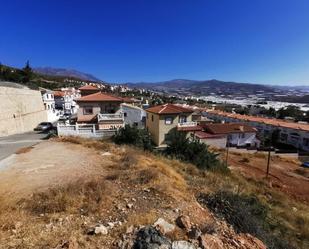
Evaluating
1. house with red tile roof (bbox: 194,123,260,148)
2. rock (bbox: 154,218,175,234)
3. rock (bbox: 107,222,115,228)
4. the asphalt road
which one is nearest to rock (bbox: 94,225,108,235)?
rock (bbox: 107,222,115,228)

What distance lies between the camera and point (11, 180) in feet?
29.0

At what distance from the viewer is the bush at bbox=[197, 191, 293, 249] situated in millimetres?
6085

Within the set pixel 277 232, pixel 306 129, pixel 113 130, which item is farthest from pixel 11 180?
pixel 306 129

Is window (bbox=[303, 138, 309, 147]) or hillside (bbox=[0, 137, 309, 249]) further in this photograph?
window (bbox=[303, 138, 309, 147])

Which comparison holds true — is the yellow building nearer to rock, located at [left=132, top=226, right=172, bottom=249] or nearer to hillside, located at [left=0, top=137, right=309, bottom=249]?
hillside, located at [left=0, top=137, right=309, bottom=249]

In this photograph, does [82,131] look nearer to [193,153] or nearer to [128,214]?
[193,153]

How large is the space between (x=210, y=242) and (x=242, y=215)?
6.28ft

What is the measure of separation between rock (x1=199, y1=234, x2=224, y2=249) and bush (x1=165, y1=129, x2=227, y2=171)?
31.2 ft

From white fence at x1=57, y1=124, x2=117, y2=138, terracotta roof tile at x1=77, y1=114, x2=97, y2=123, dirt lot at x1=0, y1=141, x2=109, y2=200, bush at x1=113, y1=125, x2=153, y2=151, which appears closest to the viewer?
dirt lot at x1=0, y1=141, x2=109, y2=200

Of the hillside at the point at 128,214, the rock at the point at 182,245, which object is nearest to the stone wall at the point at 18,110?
the hillside at the point at 128,214

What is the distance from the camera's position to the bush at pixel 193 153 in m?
15.2

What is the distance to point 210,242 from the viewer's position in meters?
4.98

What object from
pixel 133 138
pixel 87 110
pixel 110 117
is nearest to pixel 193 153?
pixel 133 138

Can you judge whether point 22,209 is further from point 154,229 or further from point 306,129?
point 306,129
